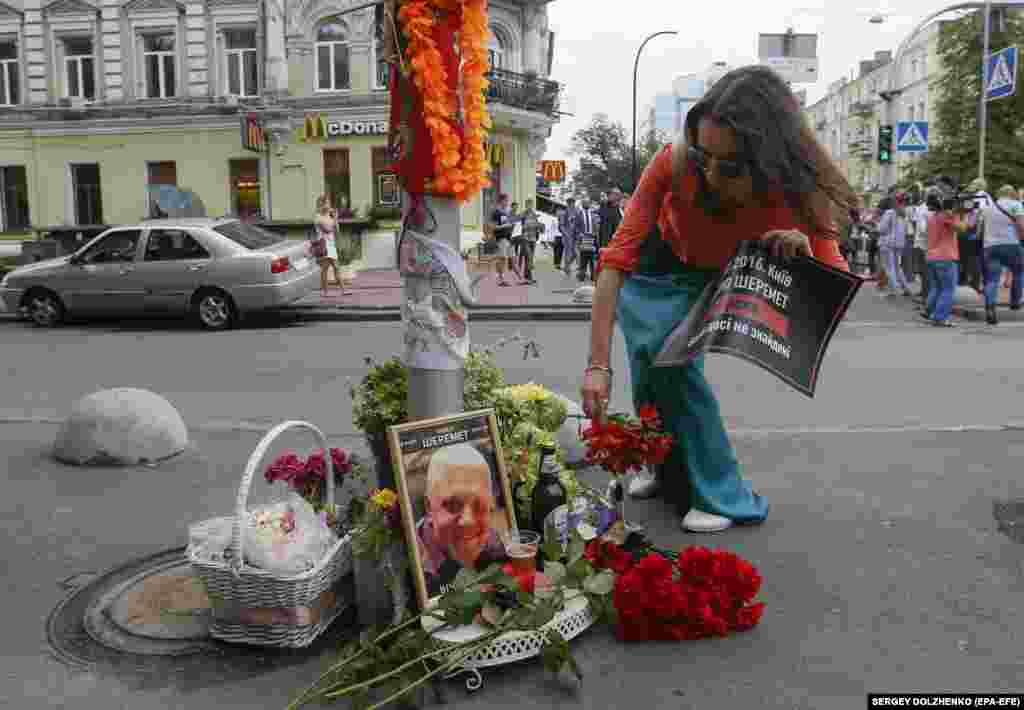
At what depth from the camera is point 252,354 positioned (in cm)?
1184

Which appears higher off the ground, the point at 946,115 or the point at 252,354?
the point at 946,115

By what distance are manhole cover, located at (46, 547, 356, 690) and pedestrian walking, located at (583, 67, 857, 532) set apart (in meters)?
1.57

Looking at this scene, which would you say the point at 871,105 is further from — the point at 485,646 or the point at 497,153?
the point at 485,646

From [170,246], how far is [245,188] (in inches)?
586

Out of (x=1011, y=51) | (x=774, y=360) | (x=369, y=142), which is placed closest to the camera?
(x=774, y=360)

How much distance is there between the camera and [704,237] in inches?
168

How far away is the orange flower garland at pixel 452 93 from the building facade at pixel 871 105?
4268 centimetres

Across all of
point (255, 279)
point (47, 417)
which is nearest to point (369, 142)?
point (255, 279)

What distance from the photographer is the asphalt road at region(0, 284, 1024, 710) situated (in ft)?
10.6

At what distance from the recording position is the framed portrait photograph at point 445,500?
3445 millimetres

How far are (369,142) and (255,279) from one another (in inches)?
565

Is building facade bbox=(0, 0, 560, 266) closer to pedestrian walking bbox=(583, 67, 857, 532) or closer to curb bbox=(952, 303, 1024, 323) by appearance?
curb bbox=(952, 303, 1024, 323)

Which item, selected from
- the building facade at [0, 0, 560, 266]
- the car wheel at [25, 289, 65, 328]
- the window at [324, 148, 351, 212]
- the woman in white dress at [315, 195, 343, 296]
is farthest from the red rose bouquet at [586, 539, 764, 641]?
the window at [324, 148, 351, 212]

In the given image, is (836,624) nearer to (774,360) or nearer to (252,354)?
(774,360)
